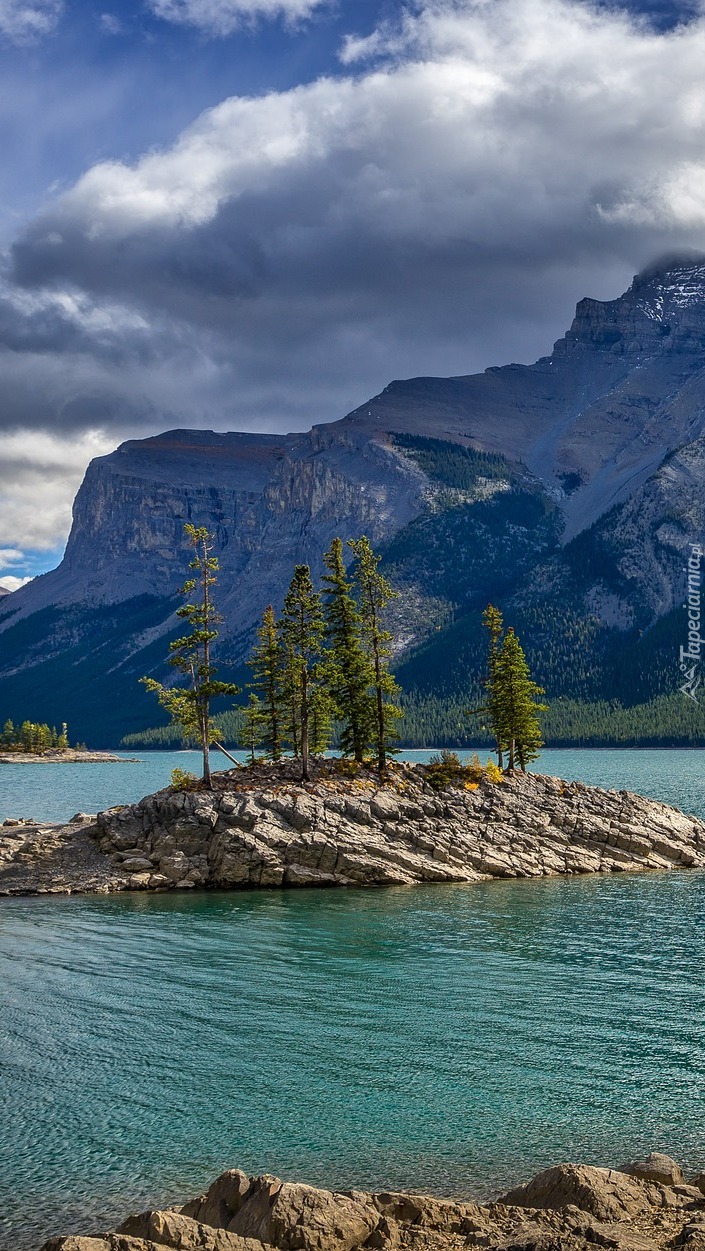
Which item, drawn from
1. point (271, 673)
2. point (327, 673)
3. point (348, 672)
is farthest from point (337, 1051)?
point (271, 673)

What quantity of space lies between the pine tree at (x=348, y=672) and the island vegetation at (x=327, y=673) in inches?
3.0

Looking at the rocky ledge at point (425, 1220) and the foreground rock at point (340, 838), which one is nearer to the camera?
the rocky ledge at point (425, 1220)

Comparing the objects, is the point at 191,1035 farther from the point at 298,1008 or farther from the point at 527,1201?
the point at 527,1201

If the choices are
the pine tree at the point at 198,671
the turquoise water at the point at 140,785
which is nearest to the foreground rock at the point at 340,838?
the pine tree at the point at 198,671

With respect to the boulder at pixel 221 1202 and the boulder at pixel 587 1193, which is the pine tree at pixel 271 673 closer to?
the boulder at pixel 221 1202

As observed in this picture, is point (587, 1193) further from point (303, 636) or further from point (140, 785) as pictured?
point (140, 785)

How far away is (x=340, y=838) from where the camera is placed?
6338 cm

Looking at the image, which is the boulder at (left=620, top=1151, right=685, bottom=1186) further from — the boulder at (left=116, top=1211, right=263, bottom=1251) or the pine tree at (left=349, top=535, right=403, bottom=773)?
the pine tree at (left=349, top=535, right=403, bottom=773)

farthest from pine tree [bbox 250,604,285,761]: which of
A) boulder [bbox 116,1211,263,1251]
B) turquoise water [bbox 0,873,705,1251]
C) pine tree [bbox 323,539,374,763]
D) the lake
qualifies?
boulder [bbox 116,1211,263,1251]

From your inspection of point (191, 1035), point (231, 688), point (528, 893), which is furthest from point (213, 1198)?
point (231, 688)

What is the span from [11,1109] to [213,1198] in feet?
32.3

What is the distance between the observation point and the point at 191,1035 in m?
32.1

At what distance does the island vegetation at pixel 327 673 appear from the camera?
2869 inches

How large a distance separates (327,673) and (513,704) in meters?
19.1
